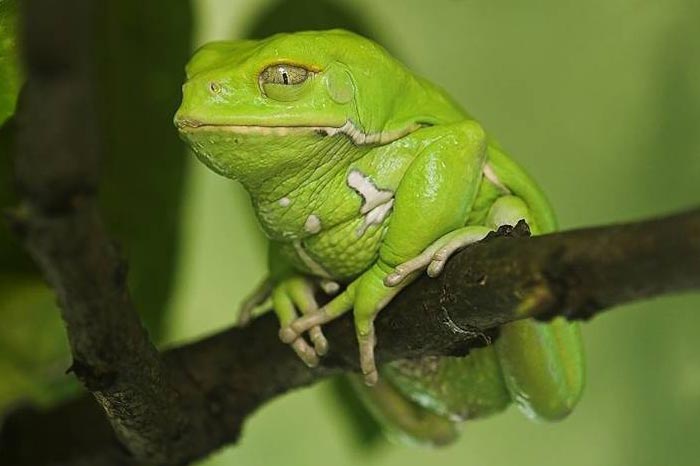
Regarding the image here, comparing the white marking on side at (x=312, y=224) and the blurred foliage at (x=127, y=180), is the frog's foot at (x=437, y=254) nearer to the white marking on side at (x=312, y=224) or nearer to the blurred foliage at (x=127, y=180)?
the white marking on side at (x=312, y=224)

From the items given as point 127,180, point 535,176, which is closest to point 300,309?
point 127,180

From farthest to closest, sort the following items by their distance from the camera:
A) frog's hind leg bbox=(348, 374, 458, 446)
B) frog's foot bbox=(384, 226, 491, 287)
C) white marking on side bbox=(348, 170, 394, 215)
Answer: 1. frog's hind leg bbox=(348, 374, 458, 446)
2. white marking on side bbox=(348, 170, 394, 215)
3. frog's foot bbox=(384, 226, 491, 287)

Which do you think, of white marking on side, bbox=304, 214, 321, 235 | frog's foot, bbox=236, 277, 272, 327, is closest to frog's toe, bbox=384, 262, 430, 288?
white marking on side, bbox=304, 214, 321, 235

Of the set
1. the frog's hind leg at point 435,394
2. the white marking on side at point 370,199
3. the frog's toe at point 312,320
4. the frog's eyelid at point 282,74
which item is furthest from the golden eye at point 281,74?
the frog's hind leg at point 435,394

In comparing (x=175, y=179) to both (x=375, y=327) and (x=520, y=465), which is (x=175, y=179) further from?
(x=520, y=465)

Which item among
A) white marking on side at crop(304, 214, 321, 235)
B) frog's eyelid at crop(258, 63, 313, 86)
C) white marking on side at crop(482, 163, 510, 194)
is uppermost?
frog's eyelid at crop(258, 63, 313, 86)

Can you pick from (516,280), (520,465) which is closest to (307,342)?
(516,280)

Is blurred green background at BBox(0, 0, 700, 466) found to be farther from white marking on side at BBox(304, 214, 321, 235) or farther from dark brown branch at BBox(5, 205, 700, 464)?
white marking on side at BBox(304, 214, 321, 235)
